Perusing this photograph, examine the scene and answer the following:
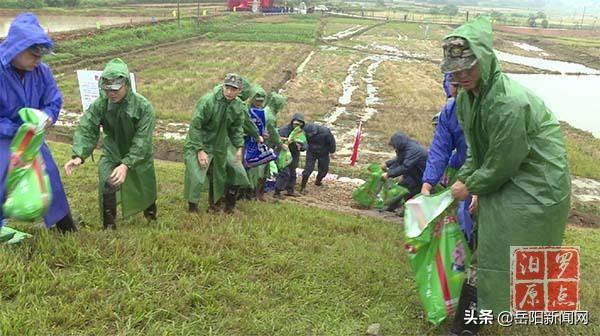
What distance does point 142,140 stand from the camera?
14.1 feet

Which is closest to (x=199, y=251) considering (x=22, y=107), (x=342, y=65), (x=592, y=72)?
(x=22, y=107)

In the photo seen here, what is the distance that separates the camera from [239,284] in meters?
3.36

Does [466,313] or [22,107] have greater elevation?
[22,107]

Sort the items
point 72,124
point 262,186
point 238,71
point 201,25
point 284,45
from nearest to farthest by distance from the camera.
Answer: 1. point 262,186
2. point 72,124
3. point 238,71
4. point 284,45
5. point 201,25

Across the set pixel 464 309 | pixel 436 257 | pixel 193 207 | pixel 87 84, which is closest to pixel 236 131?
pixel 193 207

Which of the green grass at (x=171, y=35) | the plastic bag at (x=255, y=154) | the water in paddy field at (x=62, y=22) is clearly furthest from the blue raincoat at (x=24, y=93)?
the water in paddy field at (x=62, y=22)

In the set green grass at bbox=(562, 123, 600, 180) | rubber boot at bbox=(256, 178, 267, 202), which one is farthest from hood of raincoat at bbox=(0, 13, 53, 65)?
green grass at bbox=(562, 123, 600, 180)

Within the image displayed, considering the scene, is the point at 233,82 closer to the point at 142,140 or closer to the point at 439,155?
the point at 142,140

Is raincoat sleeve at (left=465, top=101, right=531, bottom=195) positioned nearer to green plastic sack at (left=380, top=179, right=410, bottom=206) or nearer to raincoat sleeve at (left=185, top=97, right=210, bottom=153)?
Result: raincoat sleeve at (left=185, top=97, right=210, bottom=153)

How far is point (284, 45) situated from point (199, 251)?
2974 centimetres

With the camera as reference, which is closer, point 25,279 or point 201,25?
point 25,279

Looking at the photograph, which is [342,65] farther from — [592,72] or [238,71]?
[592,72]

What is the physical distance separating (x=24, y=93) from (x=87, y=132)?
2.65 ft

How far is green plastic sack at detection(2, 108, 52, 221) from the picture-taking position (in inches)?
124
